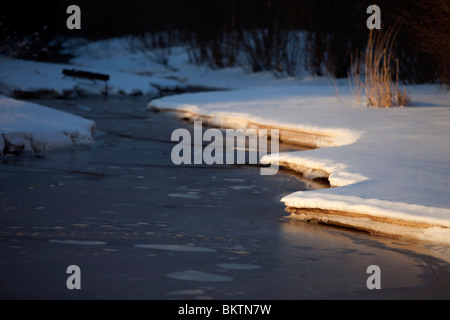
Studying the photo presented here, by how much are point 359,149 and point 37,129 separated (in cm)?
322

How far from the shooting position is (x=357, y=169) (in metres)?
4.82

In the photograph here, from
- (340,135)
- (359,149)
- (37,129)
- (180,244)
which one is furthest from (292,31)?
(180,244)

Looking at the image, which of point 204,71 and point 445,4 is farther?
point 204,71

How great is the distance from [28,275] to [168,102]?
23.7ft

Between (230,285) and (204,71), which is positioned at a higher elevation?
(204,71)

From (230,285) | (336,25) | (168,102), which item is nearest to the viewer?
(230,285)

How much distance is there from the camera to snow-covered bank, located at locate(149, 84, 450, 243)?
371 cm

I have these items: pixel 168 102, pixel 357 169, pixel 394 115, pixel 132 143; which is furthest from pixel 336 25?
pixel 357 169

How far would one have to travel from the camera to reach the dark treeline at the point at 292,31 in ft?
31.6

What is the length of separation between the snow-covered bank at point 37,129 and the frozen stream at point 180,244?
67cm

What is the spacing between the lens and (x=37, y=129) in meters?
6.44

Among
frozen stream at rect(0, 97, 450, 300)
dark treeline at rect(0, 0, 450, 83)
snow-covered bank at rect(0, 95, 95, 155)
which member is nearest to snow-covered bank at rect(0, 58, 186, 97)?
dark treeline at rect(0, 0, 450, 83)

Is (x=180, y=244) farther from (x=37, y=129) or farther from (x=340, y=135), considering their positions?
(x=340, y=135)

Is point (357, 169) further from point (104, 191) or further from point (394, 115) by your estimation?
point (394, 115)
